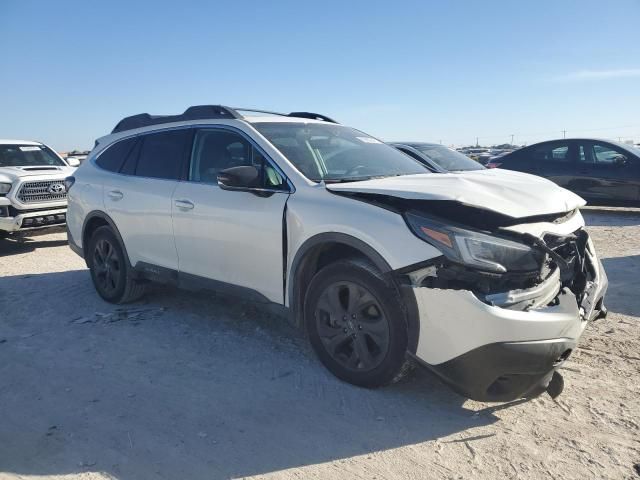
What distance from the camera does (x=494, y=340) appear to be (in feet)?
9.41

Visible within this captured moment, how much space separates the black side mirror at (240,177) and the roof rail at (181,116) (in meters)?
0.83

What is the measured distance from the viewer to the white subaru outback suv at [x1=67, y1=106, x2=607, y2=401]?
298cm

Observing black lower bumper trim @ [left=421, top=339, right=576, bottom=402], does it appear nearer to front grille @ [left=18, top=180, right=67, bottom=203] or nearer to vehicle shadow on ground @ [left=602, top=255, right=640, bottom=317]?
vehicle shadow on ground @ [left=602, top=255, right=640, bottom=317]

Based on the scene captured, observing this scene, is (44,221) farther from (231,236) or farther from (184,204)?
(231,236)

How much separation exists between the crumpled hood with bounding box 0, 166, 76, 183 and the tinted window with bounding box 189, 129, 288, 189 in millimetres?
5780

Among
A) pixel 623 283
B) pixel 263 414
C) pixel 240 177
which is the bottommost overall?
pixel 263 414

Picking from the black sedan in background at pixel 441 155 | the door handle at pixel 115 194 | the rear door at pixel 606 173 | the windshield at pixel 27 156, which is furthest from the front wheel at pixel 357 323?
the rear door at pixel 606 173

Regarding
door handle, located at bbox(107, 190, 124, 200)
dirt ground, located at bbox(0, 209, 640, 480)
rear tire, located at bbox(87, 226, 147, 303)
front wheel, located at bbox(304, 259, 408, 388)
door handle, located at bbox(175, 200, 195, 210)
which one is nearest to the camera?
dirt ground, located at bbox(0, 209, 640, 480)

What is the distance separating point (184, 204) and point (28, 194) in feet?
19.0

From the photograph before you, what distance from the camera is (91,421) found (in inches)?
127

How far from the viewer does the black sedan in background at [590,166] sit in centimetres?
1065

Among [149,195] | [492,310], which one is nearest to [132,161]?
[149,195]

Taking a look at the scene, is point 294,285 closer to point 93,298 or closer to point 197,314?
point 197,314

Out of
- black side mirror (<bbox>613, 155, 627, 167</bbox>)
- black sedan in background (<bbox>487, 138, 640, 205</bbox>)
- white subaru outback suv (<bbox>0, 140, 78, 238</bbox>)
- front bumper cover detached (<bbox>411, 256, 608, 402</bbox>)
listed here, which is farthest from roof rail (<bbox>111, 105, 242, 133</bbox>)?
black side mirror (<bbox>613, 155, 627, 167</bbox>)
